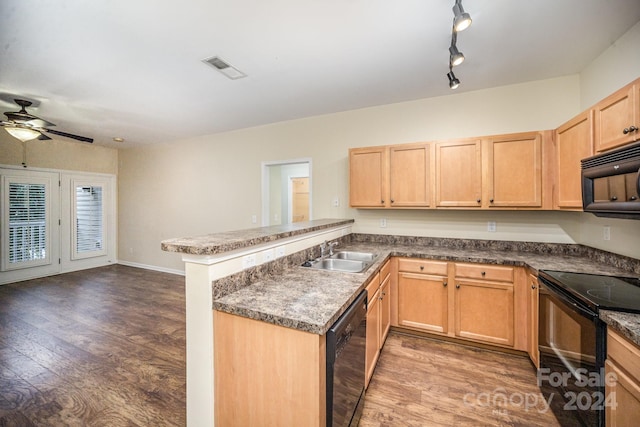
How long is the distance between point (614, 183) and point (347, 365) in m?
1.89

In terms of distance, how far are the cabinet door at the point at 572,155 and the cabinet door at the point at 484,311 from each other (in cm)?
91

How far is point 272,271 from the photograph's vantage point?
1.79 metres

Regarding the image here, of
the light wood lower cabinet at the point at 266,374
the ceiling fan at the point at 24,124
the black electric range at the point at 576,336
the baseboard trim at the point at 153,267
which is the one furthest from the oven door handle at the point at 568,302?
the baseboard trim at the point at 153,267

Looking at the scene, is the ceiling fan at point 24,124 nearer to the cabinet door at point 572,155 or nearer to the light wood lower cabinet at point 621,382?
the light wood lower cabinet at point 621,382

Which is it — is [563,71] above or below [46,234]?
above

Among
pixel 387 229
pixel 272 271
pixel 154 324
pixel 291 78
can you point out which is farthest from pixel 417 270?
pixel 154 324

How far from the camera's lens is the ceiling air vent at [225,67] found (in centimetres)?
232

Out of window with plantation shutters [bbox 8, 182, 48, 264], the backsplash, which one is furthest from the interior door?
the backsplash

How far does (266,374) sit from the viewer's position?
4.04ft

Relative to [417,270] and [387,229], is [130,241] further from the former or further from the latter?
[417,270]

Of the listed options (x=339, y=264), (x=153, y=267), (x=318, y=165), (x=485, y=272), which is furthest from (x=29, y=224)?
(x=485, y=272)

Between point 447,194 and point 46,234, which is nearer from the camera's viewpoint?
point 447,194

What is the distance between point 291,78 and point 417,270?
2.39m

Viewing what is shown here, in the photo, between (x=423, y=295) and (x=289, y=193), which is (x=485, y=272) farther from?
(x=289, y=193)
